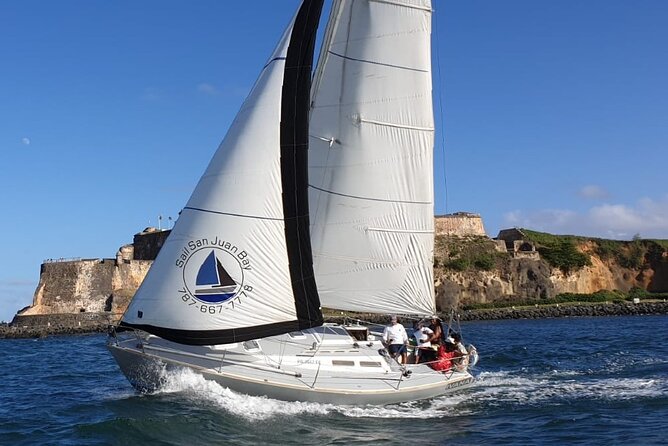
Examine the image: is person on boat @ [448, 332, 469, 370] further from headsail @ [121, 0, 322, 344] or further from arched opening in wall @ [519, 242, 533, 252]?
arched opening in wall @ [519, 242, 533, 252]

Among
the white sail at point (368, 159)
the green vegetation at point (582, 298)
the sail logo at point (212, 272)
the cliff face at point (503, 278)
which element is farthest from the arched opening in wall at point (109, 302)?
the sail logo at point (212, 272)

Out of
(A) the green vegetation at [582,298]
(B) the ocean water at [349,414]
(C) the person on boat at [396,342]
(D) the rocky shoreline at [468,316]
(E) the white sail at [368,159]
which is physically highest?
(E) the white sail at [368,159]

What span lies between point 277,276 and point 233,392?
2.30 metres

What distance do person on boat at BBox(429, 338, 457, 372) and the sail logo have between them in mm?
4805

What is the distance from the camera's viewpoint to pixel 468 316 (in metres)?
53.8

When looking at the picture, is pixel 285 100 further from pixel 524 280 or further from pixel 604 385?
pixel 524 280

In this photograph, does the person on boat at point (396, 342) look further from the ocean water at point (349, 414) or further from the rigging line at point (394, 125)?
the rigging line at point (394, 125)

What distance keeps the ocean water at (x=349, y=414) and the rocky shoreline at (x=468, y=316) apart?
28.4 meters

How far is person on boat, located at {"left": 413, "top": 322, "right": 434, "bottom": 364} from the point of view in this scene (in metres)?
16.8

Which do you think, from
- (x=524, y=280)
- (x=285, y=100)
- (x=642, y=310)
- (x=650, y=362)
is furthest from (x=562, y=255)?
(x=285, y=100)

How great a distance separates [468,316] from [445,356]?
37894mm

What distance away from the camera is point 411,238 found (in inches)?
688

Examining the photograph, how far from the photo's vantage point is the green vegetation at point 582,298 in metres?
60.4

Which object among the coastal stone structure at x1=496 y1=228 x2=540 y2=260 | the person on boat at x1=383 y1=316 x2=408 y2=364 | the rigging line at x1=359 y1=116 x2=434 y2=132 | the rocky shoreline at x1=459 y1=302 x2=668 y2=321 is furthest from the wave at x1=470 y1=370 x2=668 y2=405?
the coastal stone structure at x1=496 y1=228 x2=540 y2=260
